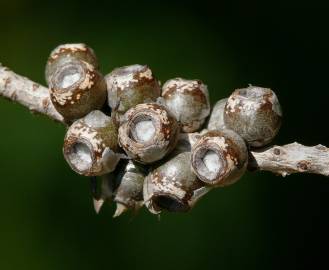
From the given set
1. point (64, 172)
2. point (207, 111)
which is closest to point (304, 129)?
point (64, 172)

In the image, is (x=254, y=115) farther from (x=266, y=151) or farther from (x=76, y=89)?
(x=76, y=89)

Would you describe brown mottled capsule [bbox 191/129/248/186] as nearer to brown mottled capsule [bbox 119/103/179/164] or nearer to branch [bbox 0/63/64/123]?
brown mottled capsule [bbox 119/103/179/164]

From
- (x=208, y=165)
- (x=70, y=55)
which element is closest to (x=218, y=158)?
(x=208, y=165)

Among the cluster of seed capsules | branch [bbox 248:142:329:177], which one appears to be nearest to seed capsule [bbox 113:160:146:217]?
the cluster of seed capsules

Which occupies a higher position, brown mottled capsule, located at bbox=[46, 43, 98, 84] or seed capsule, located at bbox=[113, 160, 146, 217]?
brown mottled capsule, located at bbox=[46, 43, 98, 84]

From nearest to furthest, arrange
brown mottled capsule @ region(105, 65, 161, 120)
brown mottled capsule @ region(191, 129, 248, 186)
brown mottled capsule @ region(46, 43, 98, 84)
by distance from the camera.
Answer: brown mottled capsule @ region(191, 129, 248, 186) < brown mottled capsule @ region(105, 65, 161, 120) < brown mottled capsule @ region(46, 43, 98, 84)

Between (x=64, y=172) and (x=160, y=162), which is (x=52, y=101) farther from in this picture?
(x=64, y=172)

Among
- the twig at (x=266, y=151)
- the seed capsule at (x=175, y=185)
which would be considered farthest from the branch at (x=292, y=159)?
the seed capsule at (x=175, y=185)
